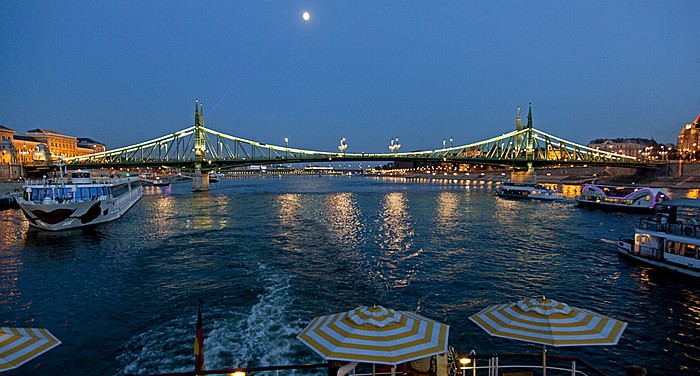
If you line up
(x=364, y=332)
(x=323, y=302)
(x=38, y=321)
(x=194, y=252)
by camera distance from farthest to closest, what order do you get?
(x=194, y=252), (x=323, y=302), (x=38, y=321), (x=364, y=332)

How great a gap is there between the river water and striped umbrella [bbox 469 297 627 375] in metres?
4.78

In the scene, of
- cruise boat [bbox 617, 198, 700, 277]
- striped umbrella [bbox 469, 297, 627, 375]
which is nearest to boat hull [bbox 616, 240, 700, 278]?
cruise boat [bbox 617, 198, 700, 277]

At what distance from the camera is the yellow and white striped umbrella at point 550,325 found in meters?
6.85

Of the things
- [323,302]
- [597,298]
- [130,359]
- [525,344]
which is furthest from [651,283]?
[130,359]

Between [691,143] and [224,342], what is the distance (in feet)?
673

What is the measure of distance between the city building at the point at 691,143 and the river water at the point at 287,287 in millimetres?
145371

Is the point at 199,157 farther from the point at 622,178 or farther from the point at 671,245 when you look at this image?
the point at 622,178

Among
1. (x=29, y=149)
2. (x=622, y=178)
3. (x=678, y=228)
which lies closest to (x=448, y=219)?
(x=678, y=228)

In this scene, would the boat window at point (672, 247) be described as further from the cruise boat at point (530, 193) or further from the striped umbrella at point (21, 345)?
the cruise boat at point (530, 193)

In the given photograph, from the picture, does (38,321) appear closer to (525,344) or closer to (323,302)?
(323,302)

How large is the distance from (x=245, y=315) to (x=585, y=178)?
145574mm

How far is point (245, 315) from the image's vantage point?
14.4 m

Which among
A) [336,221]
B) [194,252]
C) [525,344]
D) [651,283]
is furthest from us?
[336,221]

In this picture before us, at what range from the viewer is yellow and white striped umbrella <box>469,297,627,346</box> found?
6.85m
